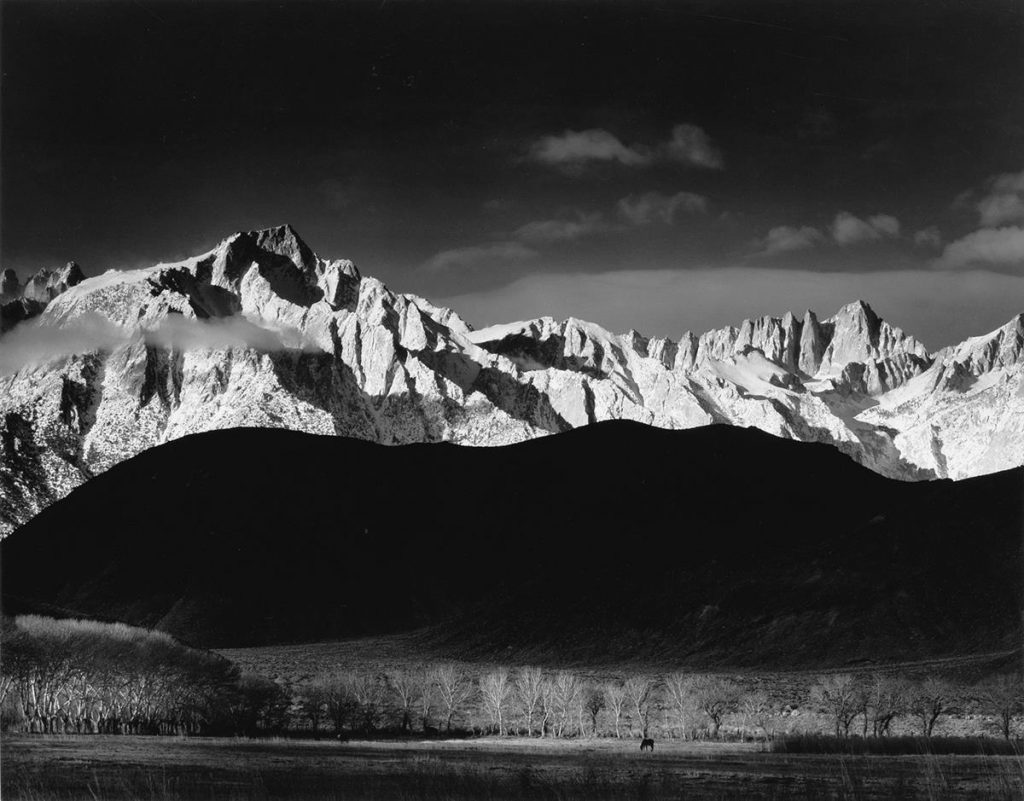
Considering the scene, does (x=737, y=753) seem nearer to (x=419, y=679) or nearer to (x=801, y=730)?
(x=801, y=730)

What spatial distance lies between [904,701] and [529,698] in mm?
37458

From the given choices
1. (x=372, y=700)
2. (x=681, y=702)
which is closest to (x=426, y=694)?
(x=372, y=700)

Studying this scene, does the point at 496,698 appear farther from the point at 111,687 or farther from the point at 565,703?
the point at 111,687

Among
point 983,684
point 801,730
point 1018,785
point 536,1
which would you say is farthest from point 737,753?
point 536,1

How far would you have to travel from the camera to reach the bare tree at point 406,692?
4936 inches

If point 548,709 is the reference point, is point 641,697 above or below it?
above

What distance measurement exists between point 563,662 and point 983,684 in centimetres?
7436

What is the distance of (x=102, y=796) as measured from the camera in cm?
5388

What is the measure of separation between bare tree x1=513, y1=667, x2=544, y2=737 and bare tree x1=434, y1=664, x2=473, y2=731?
20.5 feet

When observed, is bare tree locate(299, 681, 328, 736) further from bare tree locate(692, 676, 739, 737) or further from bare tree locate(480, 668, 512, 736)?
bare tree locate(692, 676, 739, 737)

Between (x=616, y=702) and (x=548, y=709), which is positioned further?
(x=616, y=702)

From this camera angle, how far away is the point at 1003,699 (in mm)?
122000

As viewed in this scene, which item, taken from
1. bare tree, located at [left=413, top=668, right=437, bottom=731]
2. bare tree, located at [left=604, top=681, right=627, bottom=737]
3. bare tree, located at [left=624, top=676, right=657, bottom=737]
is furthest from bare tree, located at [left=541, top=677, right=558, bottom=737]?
bare tree, located at [left=413, top=668, right=437, bottom=731]

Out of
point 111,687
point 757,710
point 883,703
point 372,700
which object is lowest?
point 757,710
